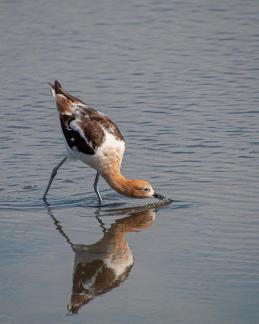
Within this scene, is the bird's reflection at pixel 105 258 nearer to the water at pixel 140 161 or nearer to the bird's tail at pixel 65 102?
the water at pixel 140 161

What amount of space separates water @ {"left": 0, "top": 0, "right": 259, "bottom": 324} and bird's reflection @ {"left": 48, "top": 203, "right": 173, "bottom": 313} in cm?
2

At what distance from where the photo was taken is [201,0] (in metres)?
20.3

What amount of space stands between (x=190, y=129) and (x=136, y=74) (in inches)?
127

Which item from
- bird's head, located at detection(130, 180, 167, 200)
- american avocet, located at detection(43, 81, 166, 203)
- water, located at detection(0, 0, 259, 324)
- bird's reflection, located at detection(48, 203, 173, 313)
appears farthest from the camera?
american avocet, located at detection(43, 81, 166, 203)

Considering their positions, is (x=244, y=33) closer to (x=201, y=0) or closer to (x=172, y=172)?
(x=201, y=0)

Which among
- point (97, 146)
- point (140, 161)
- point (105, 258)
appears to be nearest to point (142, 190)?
point (97, 146)

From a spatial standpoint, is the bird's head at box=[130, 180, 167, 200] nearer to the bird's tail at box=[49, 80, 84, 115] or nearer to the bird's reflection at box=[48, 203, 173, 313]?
the bird's reflection at box=[48, 203, 173, 313]

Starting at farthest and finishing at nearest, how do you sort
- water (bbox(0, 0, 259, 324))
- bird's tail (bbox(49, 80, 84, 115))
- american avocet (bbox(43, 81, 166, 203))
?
bird's tail (bbox(49, 80, 84, 115)), american avocet (bbox(43, 81, 166, 203)), water (bbox(0, 0, 259, 324))

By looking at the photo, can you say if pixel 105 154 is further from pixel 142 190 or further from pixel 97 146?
pixel 142 190

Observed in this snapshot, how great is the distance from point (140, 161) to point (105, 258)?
3283 mm

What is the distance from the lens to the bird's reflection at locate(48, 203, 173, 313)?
7375mm

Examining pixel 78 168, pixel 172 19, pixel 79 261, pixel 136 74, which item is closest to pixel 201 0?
pixel 172 19

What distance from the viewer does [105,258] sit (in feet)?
27.0

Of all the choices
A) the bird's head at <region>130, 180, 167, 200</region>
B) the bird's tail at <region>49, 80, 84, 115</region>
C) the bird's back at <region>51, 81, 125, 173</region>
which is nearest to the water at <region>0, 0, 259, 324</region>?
the bird's head at <region>130, 180, 167, 200</region>
